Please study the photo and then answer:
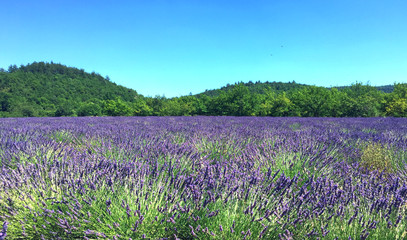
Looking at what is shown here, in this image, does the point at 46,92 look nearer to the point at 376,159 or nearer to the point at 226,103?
the point at 226,103

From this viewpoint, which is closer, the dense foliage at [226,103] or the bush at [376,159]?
the bush at [376,159]

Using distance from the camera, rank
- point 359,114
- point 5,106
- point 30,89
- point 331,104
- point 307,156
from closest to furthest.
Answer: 1. point 307,156
2. point 359,114
3. point 331,104
4. point 5,106
5. point 30,89

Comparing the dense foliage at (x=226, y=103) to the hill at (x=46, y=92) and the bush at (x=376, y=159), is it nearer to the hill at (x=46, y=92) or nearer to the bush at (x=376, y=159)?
the hill at (x=46, y=92)

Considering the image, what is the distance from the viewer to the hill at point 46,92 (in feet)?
104

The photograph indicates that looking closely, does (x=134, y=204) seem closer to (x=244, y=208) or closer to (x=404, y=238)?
(x=244, y=208)

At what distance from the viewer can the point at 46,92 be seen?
152ft

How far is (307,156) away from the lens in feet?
8.71

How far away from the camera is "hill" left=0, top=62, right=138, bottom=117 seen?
104 feet

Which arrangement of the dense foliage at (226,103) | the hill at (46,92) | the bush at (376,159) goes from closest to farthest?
the bush at (376,159) → the dense foliage at (226,103) → the hill at (46,92)

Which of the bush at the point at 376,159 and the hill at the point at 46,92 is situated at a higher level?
the hill at the point at 46,92

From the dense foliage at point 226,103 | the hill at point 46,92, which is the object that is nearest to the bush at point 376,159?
the dense foliage at point 226,103

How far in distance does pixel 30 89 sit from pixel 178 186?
5736cm

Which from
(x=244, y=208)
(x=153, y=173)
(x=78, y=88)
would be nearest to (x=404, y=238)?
(x=244, y=208)

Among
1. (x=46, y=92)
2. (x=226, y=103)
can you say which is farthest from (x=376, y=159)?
(x=46, y=92)
